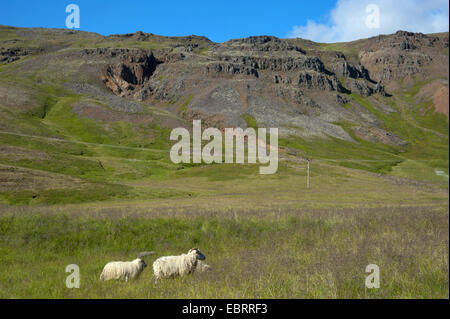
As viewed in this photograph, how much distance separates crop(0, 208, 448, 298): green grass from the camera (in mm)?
8047

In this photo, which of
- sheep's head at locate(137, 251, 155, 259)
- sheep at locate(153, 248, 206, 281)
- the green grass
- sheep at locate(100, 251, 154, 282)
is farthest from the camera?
sheep's head at locate(137, 251, 155, 259)

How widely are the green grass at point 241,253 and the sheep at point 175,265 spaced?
1.50 ft

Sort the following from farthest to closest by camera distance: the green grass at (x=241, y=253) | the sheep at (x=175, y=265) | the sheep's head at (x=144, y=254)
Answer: the sheep's head at (x=144, y=254) → the sheep at (x=175, y=265) → the green grass at (x=241, y=253)

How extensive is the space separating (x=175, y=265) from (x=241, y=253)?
10.2ft

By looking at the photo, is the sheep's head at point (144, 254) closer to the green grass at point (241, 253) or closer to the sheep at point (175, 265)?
the green grass at point (241, 253)

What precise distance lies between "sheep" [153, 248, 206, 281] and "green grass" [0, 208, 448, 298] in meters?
0.46

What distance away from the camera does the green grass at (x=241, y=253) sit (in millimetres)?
8047

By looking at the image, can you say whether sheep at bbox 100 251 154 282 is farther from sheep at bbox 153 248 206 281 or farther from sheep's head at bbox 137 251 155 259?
sheep's head at bbox 137 251 155 259

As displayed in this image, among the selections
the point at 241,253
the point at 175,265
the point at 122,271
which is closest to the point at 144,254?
the point at 175,265

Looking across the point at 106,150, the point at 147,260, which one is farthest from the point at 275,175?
the point at 147,260

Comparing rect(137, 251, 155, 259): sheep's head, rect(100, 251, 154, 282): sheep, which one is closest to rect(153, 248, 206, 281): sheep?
rect(100, 251, 154, 282): sheep

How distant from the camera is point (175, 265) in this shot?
470 inches

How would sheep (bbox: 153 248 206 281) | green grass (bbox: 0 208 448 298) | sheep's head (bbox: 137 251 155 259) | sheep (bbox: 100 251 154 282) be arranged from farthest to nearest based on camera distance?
sheep's head (bbox: 137 251 155 259)
sheep (bbox: 153 248 206 281)
sheep (bbox: 100 251 154 282)
green grass (bbox: 0 208 448 298)

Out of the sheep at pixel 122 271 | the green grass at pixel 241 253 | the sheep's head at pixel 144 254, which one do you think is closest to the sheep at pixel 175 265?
the green grass at pixel 241 253
